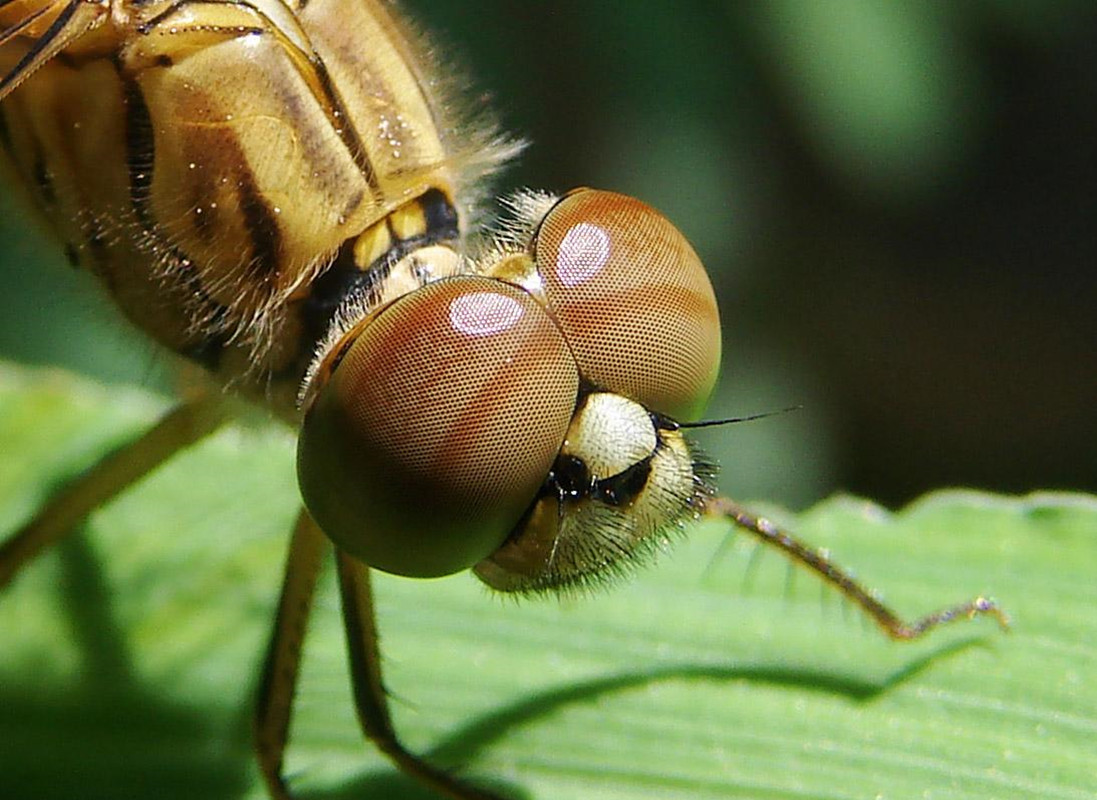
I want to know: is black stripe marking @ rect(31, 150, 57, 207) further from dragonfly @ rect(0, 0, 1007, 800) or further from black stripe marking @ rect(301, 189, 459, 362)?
black stripe marking @ rect(301, 189, 459, 362)

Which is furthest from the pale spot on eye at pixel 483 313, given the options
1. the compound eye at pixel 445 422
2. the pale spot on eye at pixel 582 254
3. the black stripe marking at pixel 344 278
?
the black stripe marking at pixel 344 278

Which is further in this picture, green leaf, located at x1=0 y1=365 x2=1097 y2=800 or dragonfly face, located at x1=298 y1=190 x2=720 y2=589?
green leaf, located at x1=0 y1=365 x2=1097 y2=800

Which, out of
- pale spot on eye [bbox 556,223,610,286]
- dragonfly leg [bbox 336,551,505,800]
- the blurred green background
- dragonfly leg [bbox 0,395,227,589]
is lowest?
the blurred green background

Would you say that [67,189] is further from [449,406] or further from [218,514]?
[449,406]

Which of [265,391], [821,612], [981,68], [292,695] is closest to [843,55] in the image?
[981,68]

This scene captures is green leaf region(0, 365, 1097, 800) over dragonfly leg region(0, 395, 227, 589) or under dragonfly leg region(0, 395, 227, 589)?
under

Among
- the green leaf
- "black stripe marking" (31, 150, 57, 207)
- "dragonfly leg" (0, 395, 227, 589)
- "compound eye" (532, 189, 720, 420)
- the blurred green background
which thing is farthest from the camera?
the blurred green background

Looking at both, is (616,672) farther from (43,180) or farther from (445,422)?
(43,180)

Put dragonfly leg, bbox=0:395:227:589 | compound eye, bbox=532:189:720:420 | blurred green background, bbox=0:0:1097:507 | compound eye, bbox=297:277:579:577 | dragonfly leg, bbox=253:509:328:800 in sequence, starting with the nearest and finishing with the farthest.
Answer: compound eye, bbox=297:277:579:577
compound eye, bbox=532:189:720:420
dragonfly leg, bbox=253:509:328:800
dragonfly leg, bbox=0:395:227:589
blurred green background, bbox=0:0:1097:507

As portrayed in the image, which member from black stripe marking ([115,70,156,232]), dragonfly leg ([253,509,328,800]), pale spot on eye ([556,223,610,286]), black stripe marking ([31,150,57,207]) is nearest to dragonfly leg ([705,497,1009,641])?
pale spot on eye ([556,223,610,286])
